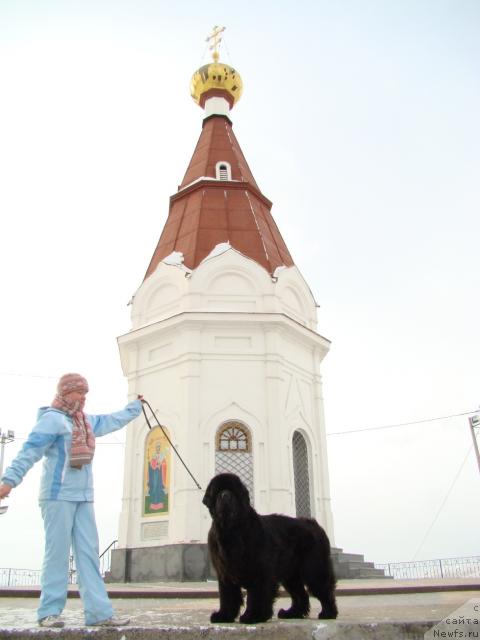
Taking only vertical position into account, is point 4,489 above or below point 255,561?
above

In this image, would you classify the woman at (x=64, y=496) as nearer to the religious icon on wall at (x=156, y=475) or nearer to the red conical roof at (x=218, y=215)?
the religious icon on wall at (x=156, y=475)

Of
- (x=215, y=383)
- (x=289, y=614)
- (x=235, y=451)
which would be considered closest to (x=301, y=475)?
(x=235, y=451)

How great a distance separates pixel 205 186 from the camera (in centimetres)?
1892

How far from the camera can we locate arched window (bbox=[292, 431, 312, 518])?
15.3 m

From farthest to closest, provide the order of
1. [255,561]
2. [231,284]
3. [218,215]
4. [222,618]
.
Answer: [218,215] → [231,284] → [255,561] → [222,618]

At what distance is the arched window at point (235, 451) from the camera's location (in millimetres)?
14484

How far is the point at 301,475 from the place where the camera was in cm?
1585

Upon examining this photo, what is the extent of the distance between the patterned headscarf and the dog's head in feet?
3.45

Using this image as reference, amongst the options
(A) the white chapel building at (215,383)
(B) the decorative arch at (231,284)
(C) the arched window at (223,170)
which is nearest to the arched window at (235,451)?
(A) the white chapel building at (215,383)

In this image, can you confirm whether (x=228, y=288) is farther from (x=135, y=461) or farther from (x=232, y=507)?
(x=232, y=507)

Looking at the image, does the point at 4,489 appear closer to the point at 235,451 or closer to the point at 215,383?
the point at 235,451

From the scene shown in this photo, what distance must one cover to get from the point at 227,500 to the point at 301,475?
11960 millimetres

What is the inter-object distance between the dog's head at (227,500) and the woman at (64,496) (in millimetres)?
987

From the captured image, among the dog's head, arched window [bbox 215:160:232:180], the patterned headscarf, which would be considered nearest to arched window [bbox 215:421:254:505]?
arched window [bbox 215:160:232:180]
